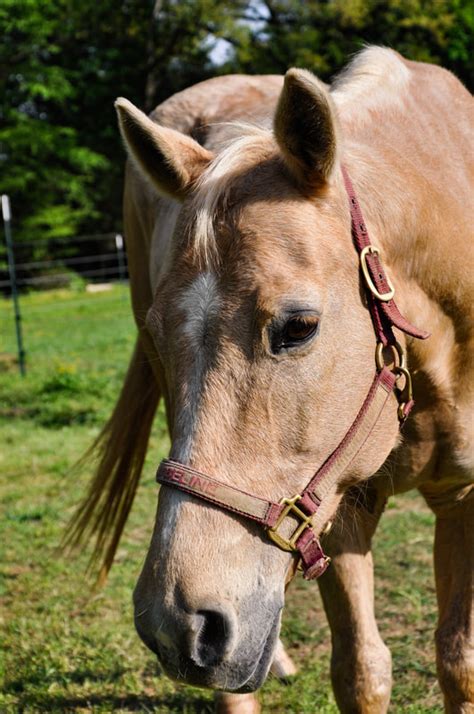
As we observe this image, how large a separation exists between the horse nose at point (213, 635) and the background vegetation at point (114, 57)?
2047 cm

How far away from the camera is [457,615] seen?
273cm

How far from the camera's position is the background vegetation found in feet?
76.4

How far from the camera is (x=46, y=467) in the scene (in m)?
6.30

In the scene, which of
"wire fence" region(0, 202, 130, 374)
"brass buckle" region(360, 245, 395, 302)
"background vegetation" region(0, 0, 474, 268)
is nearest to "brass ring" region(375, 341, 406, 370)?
"brass buckle" region(360, 245, 395, 302)

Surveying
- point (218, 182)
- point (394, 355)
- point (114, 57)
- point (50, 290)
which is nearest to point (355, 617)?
point (394, 355)

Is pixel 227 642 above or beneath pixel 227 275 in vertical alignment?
beneath

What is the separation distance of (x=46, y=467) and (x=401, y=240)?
15.3 ft

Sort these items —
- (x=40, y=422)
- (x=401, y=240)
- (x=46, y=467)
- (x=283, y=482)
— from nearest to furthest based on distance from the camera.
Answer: (x=283, y=482) → (x=401, y=240) → (x=46, y=467) → (x=40, y=422)

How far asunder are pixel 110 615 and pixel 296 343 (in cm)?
254

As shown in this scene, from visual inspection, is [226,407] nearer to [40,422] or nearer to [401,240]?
[401,240]

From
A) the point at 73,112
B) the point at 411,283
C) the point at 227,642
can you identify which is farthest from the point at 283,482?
the point at 73,112

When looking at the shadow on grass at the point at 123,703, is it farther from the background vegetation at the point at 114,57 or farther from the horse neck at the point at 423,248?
the background vegetation at the point at 114,57

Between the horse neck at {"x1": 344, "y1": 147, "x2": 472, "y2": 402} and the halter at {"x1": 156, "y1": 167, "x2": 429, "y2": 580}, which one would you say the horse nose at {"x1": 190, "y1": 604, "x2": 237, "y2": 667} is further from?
the horse neck at {"x1": 344, "y1": 147, "x2": 472, "y2": 402}

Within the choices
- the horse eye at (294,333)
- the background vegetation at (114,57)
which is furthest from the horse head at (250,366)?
the background vegetation at (114,57)
